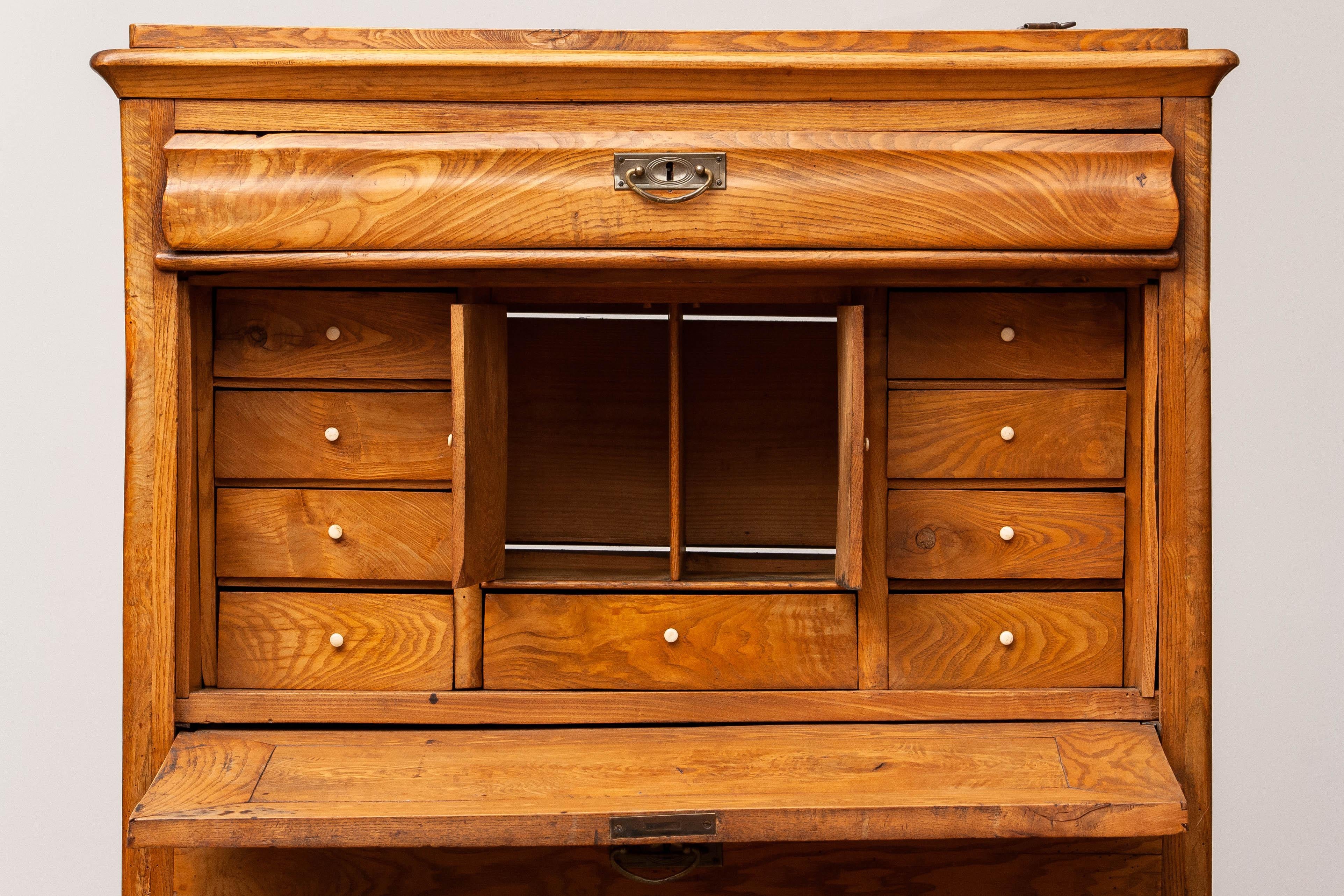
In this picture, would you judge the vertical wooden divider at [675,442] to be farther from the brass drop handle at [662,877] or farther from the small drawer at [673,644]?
the brass drop handle at [662,877]

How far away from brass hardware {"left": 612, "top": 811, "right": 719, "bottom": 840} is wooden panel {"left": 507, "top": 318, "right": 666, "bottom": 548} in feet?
2.34

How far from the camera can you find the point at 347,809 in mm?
1606

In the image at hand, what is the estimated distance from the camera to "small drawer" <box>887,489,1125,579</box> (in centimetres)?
190

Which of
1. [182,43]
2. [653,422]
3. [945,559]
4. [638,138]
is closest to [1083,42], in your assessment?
[638,138]

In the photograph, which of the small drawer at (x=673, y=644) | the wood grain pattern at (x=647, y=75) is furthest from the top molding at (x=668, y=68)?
the small drawer at (x=673, y=644)

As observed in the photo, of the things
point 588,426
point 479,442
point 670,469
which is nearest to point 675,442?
point 670,469

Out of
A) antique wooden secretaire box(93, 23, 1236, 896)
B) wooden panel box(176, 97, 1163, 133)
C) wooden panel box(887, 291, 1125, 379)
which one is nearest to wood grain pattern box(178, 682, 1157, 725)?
antique wooden secretaire box(93, 23, 1236, 896)

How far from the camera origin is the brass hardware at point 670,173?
1701 millimetres

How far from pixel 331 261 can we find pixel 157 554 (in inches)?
21.7

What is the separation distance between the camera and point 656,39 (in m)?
1.78

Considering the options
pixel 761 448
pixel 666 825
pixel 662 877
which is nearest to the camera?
pixel 666 825

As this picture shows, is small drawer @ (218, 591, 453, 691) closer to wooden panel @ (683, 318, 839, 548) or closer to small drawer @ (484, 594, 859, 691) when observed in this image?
small drawer @ (484, 594, 859, 691)

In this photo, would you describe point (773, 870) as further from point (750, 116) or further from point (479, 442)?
point (750, 116)

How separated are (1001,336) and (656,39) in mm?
764
